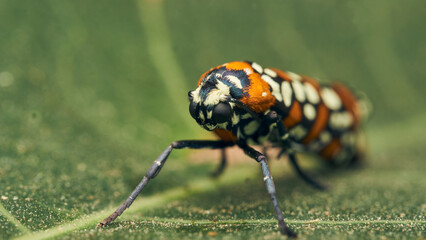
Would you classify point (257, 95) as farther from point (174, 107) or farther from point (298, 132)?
point (174, 107)

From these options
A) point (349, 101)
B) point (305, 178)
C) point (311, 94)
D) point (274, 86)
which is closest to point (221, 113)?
point (274, 86)

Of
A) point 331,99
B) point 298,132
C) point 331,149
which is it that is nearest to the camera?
point 298,132

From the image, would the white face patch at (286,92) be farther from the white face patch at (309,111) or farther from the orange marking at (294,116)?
the white face patch at (309,111)

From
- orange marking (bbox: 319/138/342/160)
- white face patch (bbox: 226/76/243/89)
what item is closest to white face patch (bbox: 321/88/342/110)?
orange marking (bbox: 319/138/342/160)

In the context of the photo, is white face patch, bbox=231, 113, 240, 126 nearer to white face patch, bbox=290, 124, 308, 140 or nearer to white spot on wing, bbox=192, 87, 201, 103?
white spot on wing, bbox=192, 87, 201, 103

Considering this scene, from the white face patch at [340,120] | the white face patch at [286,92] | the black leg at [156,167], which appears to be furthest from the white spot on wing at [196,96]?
the white face patch at [340,120]

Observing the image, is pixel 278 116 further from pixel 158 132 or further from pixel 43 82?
pixel 43 82

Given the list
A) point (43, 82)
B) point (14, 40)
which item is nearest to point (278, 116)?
point (43, 82)
